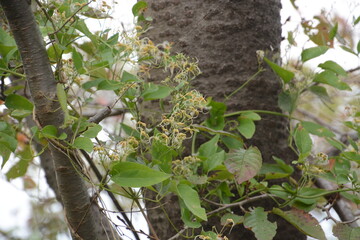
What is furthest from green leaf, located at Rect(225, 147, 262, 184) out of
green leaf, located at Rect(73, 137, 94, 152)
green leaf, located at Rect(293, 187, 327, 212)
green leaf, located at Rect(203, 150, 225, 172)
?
green leaf, located at Rect(73, 137, 94, 152)

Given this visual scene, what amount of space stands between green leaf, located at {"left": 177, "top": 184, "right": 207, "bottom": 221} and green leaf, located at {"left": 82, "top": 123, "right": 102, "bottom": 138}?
0.17 metres

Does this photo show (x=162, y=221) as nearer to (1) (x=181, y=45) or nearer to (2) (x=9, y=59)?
(1) (x=181, y=45)

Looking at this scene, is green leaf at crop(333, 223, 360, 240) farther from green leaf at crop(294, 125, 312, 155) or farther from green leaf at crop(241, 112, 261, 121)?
green leaf at crop(241, 112, 261, 121)

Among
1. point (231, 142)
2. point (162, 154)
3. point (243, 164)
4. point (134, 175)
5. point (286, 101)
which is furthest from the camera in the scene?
point (286, 101)

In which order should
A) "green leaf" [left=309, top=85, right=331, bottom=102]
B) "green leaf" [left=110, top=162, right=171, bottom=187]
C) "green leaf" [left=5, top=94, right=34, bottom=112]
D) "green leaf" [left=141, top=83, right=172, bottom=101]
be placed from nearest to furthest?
"green leaf" [left=110, top=162, right=171, bottom=187] < "green leaf" [left=5, top=94, right=34, bottom=112] < "green leaf" [left=141, top=83, right=172, bottom=101] < "green leaf" [left=309, top=85, right=331, bottom=102]

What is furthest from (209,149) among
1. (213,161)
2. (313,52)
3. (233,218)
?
(313,52)

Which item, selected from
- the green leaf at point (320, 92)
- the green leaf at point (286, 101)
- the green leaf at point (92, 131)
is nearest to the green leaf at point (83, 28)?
the green leaf at point (92, 131)

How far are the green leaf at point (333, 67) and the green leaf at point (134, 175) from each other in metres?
0.63

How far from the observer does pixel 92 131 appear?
2.79ft

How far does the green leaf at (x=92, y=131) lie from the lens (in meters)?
0.84

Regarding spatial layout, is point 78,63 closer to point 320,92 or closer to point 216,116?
point 216,116

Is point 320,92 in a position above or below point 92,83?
below

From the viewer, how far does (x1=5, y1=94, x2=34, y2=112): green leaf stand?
905 millimetres

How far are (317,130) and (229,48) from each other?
0.29 metres
